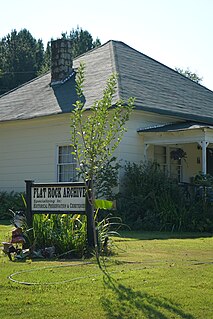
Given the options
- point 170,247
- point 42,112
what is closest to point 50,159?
point 42,112

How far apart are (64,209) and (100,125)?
2.30 m

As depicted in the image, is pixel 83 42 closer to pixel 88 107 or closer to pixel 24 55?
pixel 24 55

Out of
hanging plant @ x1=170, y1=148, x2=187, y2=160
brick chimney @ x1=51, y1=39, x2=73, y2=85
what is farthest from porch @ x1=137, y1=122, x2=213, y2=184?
brick chimney @ x1=51, y1=39, x2=73, y2=85

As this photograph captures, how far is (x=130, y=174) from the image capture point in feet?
67.2

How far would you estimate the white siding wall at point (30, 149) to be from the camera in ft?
75.1

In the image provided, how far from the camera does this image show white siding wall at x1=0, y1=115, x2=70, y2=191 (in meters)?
22.9

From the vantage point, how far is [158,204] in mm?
18797

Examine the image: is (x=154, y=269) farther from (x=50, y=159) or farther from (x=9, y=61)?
Result: (x=9, y=61)

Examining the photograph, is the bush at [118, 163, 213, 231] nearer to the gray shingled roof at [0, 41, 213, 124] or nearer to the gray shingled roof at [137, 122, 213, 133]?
the gray shingled roof at [137, 122, 213, 133]

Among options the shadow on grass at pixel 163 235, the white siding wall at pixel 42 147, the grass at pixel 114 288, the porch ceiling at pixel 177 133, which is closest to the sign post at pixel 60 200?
the grass at pixel 114 288

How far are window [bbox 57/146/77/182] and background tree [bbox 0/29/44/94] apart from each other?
1312 inches

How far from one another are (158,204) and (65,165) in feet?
17.1

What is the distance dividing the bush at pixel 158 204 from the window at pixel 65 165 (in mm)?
2541

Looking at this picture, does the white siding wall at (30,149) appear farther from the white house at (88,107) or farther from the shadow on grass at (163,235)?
the shadow on grass at (163,235)
